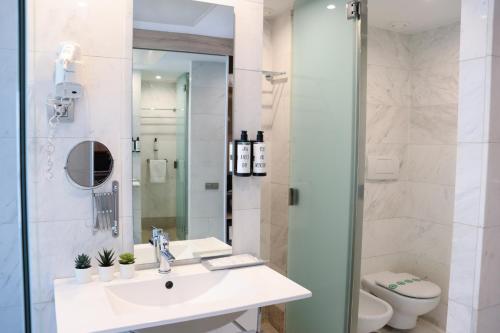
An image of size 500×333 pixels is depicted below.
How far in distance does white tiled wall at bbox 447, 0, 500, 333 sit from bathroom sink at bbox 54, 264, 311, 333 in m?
0.67

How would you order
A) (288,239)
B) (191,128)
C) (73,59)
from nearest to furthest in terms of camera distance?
(73,59) → (191,128) → (288,239)

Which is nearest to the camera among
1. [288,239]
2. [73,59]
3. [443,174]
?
[73,59]

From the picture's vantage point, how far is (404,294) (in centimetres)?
281

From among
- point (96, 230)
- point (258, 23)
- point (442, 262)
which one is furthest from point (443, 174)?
point (96, 230)

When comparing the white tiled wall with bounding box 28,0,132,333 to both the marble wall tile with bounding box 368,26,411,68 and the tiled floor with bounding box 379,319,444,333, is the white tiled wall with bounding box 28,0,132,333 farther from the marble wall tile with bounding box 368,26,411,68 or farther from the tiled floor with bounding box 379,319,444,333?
the tiled floor with bounding box 379,319,444,333

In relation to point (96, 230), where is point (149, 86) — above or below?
above

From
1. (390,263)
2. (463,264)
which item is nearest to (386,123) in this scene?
(390,263)

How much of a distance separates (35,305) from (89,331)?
1.75 ft

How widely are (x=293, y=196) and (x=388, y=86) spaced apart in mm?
1359

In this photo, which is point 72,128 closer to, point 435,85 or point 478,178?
point 478,178

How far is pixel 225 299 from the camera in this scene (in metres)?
1.48

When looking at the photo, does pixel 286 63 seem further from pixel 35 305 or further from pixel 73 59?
pixel 35 305

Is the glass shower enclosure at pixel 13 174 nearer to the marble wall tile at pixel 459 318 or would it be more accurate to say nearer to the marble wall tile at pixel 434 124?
the marble wall tile at pixel 459 318

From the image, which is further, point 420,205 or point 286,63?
point 420,205
